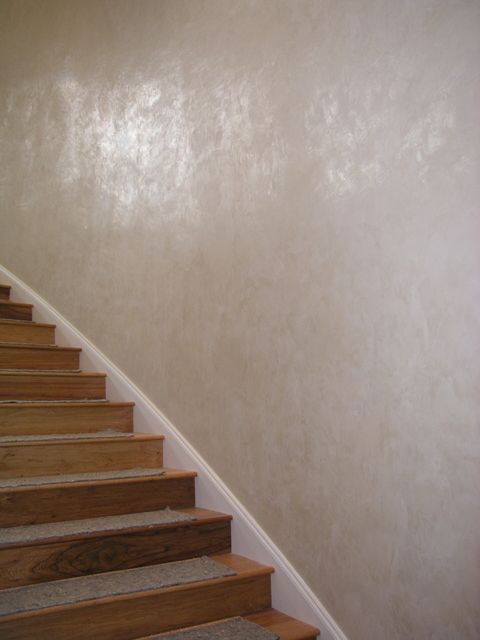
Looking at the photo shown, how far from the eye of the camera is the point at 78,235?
3.48 meters

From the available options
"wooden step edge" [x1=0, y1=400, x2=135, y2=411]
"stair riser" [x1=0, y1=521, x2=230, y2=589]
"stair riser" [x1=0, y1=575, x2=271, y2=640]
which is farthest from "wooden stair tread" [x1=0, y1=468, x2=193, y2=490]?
"stair riser" [x1=0, y1=575, x2=271, y2=640]

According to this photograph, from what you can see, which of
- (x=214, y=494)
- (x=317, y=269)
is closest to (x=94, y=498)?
(x=214, y=494)

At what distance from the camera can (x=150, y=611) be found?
177cm

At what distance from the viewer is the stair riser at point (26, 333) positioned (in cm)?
332

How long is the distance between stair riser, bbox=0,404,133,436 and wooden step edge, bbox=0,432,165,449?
161 millimetres

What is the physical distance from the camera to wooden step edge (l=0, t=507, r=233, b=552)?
5.95ft

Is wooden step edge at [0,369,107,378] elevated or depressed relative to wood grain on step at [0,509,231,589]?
elevated

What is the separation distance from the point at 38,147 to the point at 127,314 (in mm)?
1642

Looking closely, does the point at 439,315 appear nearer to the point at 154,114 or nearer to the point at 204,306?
the point at 204,306

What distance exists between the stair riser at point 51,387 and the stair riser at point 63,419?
278 mm

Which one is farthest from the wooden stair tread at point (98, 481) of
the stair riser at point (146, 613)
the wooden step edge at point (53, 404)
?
the stair riser at point (146, 613)

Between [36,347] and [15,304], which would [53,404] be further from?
[15,304]

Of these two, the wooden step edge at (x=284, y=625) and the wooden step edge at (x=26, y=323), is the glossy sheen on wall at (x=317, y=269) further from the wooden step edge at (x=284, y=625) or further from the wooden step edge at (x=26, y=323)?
the wooden step edge at (x=26, y=323)

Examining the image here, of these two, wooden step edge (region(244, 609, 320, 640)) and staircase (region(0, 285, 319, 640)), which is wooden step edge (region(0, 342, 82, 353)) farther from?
wooden step edge (region(244, 609, 320, 640))
